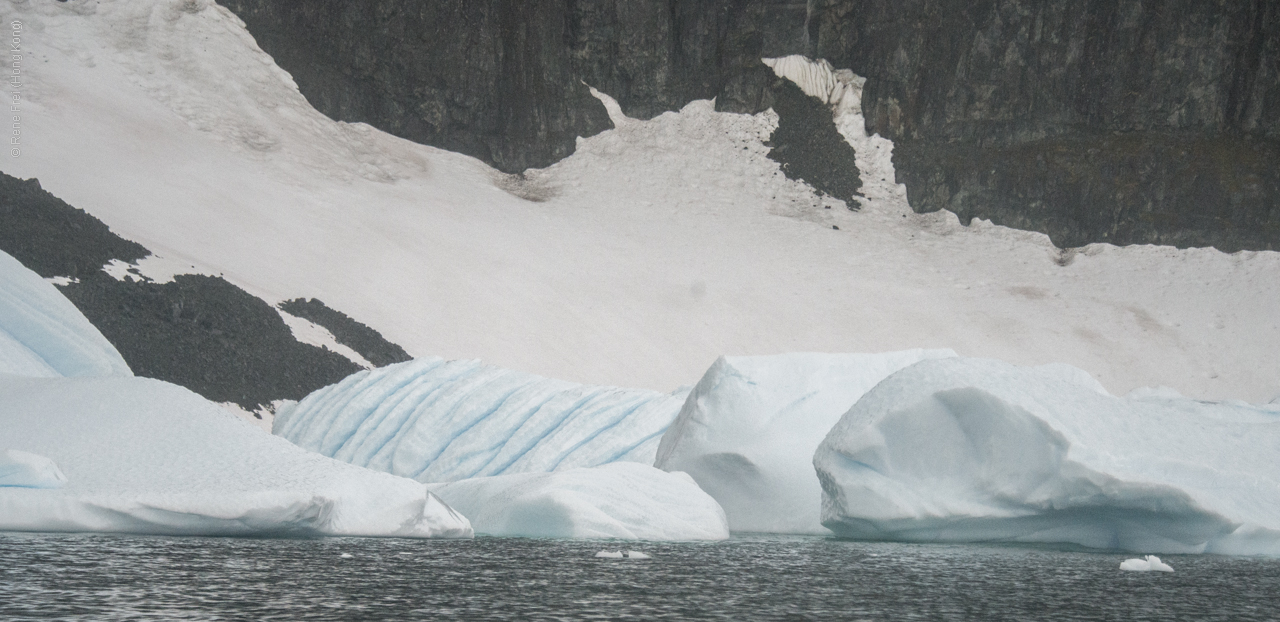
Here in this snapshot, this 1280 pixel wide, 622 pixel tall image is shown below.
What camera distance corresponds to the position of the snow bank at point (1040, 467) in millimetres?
7633

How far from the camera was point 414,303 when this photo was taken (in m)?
24.4

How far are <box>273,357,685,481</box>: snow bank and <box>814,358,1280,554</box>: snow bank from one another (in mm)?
3596

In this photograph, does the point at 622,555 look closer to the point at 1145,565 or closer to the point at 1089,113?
the point at 1145,565

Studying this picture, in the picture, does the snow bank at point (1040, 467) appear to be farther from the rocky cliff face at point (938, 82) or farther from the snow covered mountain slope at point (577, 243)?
the rocky cliff face at point (938, 82)

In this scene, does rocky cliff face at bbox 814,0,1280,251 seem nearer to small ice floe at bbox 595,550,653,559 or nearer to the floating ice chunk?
small ice floe at bbox 595,550,653,559

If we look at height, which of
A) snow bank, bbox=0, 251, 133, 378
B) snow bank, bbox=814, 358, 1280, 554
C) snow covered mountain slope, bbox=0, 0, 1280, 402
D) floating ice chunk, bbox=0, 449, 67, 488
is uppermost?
snow covered mountain slope, bbox=0, 0, 1280, 402

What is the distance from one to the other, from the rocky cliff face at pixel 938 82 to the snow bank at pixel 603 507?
2570cm

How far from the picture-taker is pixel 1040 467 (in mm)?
7848

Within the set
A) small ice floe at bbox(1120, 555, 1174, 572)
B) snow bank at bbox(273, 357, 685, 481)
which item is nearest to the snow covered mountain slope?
snow bank at bbox(273, 357, 685, 481)

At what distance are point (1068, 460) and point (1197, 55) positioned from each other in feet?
94.5

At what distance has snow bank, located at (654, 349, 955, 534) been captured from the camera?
32.7 ft

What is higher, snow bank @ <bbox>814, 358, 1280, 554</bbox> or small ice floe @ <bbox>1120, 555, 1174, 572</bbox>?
snow bank @ <bbox>814, 358, 1280, 554</bbox>

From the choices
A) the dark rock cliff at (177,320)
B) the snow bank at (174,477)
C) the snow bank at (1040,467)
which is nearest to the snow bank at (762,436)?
the snow bank at (1040,467)

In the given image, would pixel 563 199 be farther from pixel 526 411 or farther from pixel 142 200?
pixel 526 411
